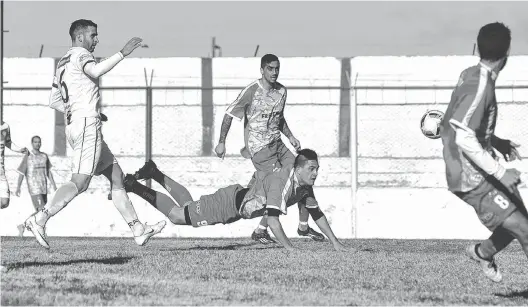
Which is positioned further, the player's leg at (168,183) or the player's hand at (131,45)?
the player's leg at (168,183)

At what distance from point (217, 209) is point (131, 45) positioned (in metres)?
2.47

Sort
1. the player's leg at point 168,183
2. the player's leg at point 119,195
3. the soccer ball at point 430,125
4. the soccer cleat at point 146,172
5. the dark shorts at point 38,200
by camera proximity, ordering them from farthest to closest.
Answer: the dark shorts at point 38,200, the soccer cleat at point 146,172, the player's leg at point 168,183, the player's leg at point 119,195, the soccer ball at point 430,125

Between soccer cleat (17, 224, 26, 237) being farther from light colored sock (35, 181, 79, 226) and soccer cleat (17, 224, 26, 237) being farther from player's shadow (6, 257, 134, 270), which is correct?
player's shadow (6, 257, 134, 270)

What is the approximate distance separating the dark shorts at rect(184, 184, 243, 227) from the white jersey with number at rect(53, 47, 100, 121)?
179 cm

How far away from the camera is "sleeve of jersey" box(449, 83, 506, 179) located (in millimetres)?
6590

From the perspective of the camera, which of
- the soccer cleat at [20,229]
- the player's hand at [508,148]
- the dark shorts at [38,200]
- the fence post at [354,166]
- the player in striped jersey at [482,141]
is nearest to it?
the player in striped jersey at [482,141]

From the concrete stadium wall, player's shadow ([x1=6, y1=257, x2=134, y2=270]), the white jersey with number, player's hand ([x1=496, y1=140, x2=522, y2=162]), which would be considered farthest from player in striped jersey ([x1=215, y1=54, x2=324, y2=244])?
the concrete stadium wall

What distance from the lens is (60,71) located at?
10.0m

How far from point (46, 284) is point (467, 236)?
1117 cm

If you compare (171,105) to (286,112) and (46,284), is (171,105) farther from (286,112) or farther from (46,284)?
(46,284)

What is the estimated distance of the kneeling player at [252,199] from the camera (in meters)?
10.5

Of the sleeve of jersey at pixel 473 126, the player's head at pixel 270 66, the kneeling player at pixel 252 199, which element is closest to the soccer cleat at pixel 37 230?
the kneeling player at pixel 252 199

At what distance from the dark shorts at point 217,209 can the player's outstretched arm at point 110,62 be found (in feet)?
7.00

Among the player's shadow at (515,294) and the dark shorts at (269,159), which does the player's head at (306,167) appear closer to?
the dark shorts at (269,159)
